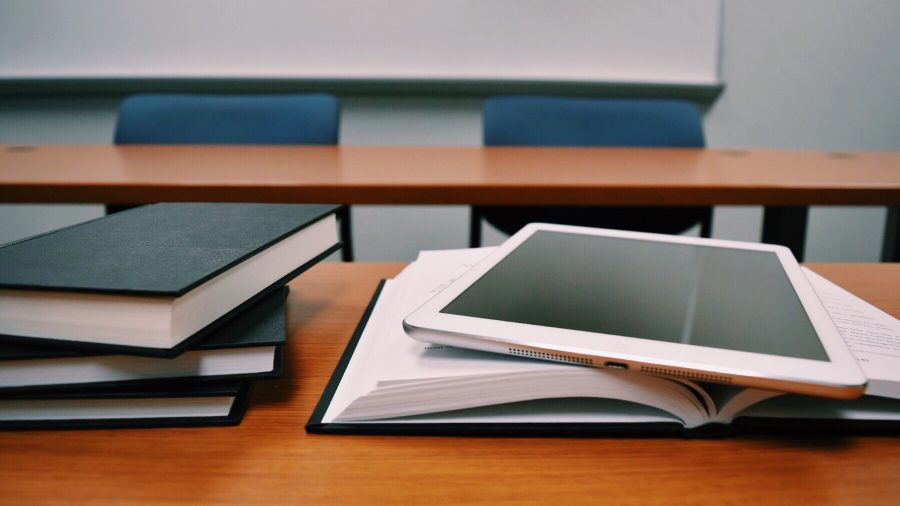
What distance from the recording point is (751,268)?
39cm

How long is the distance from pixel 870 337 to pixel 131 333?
418mm

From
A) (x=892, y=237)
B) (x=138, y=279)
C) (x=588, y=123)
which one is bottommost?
(x=892, y=237)

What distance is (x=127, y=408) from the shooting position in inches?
11.9

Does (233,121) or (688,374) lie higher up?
(233,121)

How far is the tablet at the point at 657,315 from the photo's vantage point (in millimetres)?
258

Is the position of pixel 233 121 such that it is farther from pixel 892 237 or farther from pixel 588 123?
pixel 892 237

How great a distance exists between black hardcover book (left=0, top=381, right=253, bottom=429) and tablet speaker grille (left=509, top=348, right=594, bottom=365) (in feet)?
0.51

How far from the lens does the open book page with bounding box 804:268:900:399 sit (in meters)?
0.28

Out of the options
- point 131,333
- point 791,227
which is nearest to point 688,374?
point 131,333

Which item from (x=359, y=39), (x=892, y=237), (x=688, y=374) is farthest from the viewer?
(x=359, y=39)

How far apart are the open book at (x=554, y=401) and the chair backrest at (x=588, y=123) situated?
1194mm

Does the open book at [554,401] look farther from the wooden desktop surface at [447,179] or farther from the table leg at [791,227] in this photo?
the table leg at [791,227]

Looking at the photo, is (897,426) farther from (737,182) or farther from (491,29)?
(491,29)

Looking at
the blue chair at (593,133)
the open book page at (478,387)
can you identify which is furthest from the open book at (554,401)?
the blue chair at (593,133)
